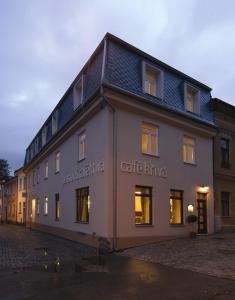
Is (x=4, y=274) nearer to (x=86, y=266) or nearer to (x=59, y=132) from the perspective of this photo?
(x=86, y=266)

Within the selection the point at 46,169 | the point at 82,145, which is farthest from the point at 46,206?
the point at 82,145

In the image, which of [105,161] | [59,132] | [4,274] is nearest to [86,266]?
[4,274]

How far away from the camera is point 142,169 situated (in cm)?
1616

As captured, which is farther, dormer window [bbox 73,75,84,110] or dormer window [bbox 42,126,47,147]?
dormer window [bbox 42,126,47,147]

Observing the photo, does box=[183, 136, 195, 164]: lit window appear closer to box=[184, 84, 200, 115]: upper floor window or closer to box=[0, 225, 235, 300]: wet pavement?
box=[184, 84, 200, 115]: upper floor window

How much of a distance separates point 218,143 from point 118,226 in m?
9.66

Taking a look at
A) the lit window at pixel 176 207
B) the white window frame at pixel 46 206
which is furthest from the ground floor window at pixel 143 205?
the white window frame at pixel 46 206

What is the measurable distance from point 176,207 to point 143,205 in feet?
8.32

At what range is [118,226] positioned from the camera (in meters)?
14.8

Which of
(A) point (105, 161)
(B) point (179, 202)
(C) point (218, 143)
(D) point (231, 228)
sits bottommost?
(D) point (231, 228)

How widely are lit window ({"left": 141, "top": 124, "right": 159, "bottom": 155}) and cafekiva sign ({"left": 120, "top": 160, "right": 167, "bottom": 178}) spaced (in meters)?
0.74

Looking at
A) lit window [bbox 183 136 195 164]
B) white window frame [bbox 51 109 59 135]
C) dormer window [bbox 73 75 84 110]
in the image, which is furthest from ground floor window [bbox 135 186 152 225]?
white window frame [bbox 51 109 59 135]

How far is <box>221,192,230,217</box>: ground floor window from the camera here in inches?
843

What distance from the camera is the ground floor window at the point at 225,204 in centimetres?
2140
